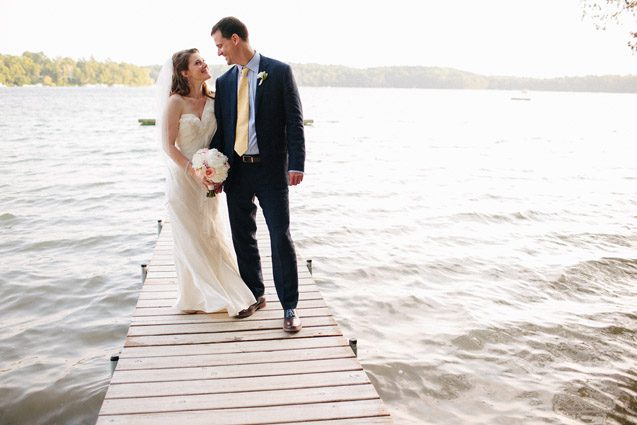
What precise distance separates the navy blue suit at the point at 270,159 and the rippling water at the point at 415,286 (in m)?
1.97

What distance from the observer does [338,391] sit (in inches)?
128

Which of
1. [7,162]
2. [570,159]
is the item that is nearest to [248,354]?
[7,162]

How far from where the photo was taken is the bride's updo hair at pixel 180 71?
13.5 ft

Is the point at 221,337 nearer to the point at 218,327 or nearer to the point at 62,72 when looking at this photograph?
the point at 218,327

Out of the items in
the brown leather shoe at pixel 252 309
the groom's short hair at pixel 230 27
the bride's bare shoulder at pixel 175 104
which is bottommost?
the brown leather shoe at pixel 252 309

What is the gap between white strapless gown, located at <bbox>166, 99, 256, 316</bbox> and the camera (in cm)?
434

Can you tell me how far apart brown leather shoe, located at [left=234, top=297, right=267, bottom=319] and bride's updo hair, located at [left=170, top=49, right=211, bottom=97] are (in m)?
1.82

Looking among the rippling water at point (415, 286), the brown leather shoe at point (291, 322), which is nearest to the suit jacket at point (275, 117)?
the brown leather shoe at point (291, 322)

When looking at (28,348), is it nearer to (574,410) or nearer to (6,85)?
(574,410)

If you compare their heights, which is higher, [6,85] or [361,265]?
[6,85]

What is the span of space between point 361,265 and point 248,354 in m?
5.08

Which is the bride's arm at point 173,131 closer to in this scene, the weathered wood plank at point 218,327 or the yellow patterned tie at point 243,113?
the yellow patterned tie at point 243,113

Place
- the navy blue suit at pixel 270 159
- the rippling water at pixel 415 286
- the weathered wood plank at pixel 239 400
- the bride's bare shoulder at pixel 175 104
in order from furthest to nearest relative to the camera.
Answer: the rippling water at pixel 415 286 < the bride's bare shoulder at pixel 175 104 < the navy blue suit at pixel 270 159 < the weathered wood plank at pixel 239 400

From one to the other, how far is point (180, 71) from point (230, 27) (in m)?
0.66
